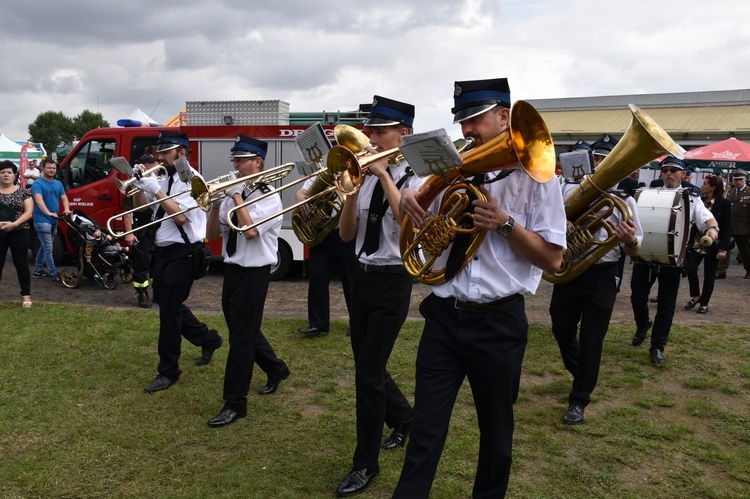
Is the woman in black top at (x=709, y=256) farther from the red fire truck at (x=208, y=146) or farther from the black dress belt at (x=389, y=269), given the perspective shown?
the black dress belt at (x=389, y=269)

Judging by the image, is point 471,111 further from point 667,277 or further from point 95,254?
point 95,254

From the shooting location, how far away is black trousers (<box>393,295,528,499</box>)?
2760 mm

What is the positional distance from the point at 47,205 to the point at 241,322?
7421 millimetres

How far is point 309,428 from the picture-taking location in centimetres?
456

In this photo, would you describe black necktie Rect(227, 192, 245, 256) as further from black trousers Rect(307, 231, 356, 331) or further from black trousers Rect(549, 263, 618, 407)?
black trousers Rect(549, 263, 618, 407)

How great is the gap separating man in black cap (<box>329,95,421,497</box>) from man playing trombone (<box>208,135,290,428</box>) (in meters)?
1.06

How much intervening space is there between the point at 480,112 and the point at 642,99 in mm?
36384

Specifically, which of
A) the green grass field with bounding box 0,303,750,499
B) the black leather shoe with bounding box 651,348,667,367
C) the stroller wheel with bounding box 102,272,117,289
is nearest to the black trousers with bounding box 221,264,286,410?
the green grass field with bounding box 0,303,750,499

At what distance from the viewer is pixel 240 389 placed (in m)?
4.65

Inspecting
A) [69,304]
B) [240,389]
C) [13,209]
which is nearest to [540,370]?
[240,389]

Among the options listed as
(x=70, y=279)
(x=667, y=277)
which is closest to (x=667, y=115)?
(x=667, y=277)

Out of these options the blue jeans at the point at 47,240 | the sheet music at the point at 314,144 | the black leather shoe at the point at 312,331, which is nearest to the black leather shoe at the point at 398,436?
the sheet music at the point at 314,144

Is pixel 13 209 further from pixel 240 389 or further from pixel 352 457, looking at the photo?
pixel 352 457

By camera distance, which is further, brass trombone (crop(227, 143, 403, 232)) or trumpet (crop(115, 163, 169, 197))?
trumpet (crop(115, 163, 169, 197))
